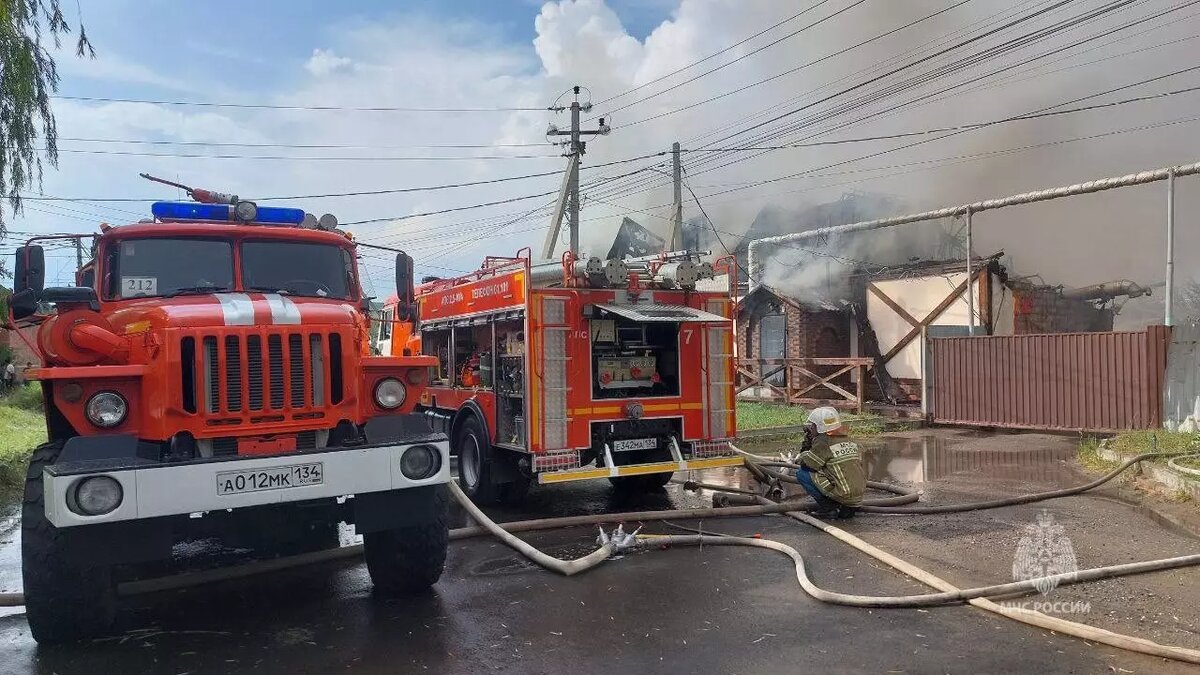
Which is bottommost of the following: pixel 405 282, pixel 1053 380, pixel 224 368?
pixel 1053 380

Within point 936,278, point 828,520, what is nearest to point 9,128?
point 828,520

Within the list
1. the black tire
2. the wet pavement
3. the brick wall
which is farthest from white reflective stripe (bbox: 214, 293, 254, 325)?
the brick wall

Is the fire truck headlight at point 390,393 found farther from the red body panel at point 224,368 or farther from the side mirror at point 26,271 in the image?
the side mirror at point 26,271

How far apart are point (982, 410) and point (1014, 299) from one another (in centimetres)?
446

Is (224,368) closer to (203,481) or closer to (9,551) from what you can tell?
(203,481)

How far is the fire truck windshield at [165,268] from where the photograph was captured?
18.1ft

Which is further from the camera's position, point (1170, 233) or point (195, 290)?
point (1170, 233)

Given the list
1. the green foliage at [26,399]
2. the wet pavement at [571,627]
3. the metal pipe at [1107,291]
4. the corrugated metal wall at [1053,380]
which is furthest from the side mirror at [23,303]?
the metal pipe at [1107,291]

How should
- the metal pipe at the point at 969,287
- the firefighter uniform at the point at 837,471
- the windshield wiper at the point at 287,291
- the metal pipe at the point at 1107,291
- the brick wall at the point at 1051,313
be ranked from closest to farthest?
the windshield wiper at the point at 287,291 → the firefighter uniform at the point at 837,471 → the metal pipe at the point at 969,287 → the brick wall at the point at 1051,313 → the metal pipe at the point at 1107,291

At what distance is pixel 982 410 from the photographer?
1571 centimetres

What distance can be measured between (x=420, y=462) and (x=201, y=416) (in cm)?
128

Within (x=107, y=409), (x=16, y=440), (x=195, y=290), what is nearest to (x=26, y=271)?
(x=195, y=290)

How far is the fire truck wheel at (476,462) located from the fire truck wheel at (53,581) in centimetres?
456

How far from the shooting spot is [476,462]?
941cm
